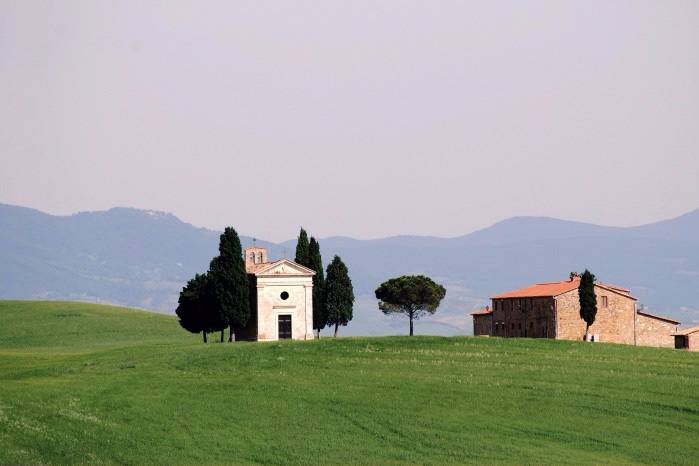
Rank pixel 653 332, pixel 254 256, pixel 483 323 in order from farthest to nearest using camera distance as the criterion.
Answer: pixel 483 323 → pixel 254 256 → pixel 653 332

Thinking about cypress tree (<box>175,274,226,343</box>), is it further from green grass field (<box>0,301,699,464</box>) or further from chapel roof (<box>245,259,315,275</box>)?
green grass field (<box>0,301,699,464</box>)

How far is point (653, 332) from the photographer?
11200cm

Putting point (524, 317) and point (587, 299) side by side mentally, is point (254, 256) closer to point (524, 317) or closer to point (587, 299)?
point (524, 317)

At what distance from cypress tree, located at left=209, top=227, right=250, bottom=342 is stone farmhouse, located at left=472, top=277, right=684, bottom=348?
28.1 m

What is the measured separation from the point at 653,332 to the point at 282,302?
35.8m

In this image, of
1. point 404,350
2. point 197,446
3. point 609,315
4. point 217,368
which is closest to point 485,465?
point 197,446

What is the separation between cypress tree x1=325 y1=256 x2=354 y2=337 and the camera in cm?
10425

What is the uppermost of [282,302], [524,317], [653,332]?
[282,302]

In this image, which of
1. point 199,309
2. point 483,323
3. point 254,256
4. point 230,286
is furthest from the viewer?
point 483,323

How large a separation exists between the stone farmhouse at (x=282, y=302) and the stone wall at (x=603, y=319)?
2319 centimetres

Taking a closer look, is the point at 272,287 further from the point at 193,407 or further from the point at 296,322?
the point at 193,407

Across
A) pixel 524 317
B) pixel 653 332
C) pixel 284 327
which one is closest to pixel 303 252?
pixel 284 327

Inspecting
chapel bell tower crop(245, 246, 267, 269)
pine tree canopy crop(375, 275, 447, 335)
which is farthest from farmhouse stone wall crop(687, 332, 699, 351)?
chapel bell tower crop(245, 246, 267, 269)

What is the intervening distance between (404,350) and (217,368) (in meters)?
14.1
